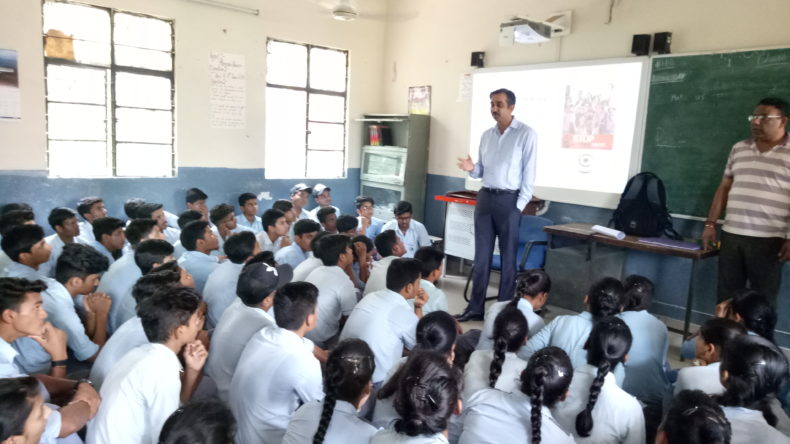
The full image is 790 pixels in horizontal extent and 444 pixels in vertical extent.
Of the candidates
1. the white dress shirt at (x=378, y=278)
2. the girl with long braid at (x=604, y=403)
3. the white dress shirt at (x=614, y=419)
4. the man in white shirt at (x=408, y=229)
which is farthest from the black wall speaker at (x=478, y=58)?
the white dress shirt at (x=614, y=419)

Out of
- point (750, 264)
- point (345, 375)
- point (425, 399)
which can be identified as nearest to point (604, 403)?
point (425, 399)

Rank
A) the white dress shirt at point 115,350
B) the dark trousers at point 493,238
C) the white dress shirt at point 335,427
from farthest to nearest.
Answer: the dark trousers at point 493,238, the white dress shirt at point 115,350, the white dress shirt at point 335,427

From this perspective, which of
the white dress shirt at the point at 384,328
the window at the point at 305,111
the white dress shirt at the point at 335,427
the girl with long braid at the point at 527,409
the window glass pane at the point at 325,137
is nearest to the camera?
the white dress shirt at the point at 335,427

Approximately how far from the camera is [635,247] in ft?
12.3

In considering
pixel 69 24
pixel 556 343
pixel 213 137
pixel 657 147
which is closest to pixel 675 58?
pixel 657 147

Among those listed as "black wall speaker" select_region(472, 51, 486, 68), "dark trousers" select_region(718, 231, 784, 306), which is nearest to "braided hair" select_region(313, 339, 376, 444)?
"dark trousers" select_region(718, 231, 784, 306)

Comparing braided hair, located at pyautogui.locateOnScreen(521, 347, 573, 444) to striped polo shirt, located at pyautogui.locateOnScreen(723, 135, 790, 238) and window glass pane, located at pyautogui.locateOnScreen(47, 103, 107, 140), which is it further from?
window glass pane, located at pyautogui.locateOnScreen(47, 103, 107, 140)

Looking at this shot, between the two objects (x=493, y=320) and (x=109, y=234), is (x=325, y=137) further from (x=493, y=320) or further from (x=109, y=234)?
(x=493, y=320)

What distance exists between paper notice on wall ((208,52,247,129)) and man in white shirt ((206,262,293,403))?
12.2 feet

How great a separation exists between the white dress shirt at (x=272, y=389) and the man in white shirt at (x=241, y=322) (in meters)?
0.30

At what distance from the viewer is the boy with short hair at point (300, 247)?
3.68 meters

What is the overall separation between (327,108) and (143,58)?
2.06 m

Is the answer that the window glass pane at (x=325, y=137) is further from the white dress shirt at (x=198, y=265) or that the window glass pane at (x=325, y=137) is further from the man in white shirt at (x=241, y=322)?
the man in white shirt at (x=241, y=322)

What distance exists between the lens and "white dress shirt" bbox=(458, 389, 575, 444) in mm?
1531
